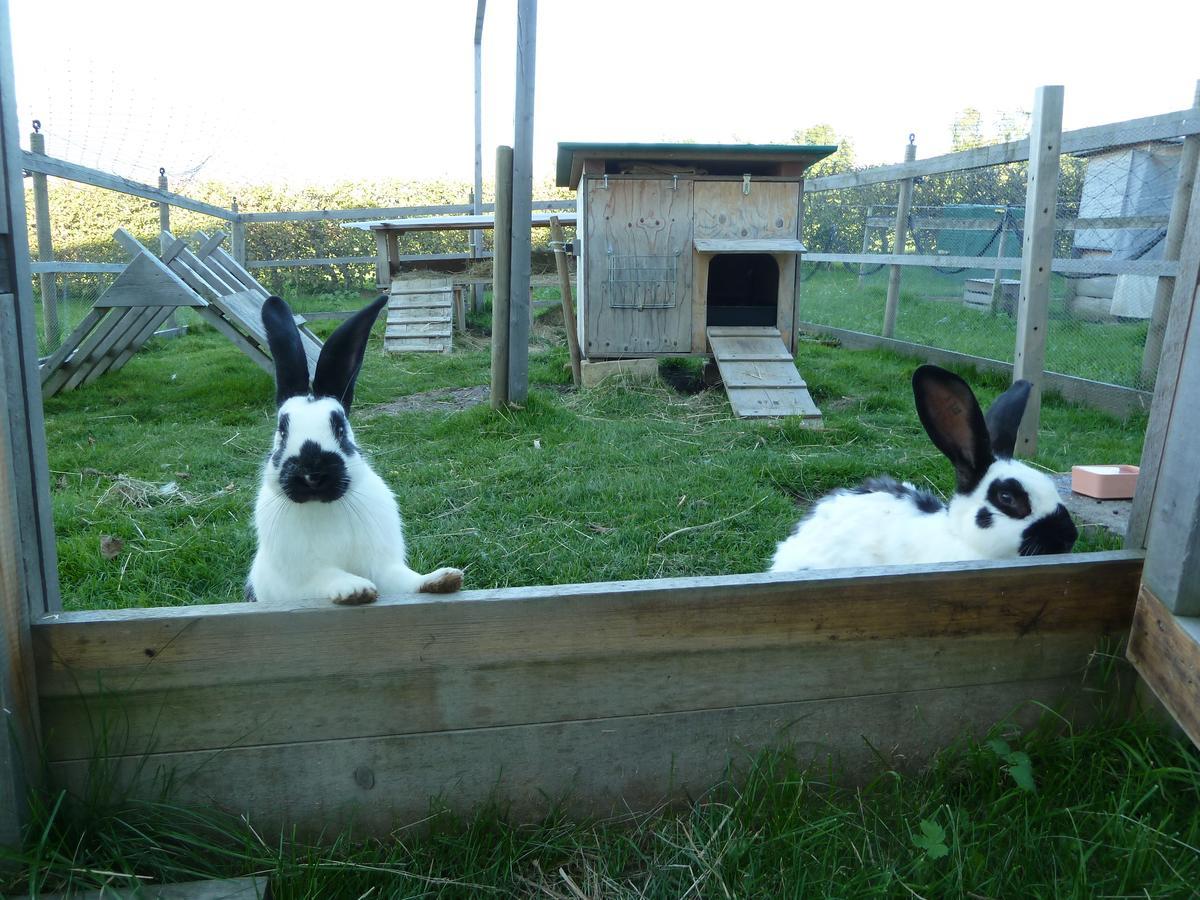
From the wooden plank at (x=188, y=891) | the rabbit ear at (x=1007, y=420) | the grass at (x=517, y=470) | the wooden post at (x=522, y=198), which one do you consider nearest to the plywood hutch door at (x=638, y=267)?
the grass at (x=517, y=470)

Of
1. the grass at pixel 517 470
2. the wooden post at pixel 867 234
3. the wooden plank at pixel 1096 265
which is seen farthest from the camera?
the wooden post at pixel 867 234

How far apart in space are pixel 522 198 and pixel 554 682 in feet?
13.1

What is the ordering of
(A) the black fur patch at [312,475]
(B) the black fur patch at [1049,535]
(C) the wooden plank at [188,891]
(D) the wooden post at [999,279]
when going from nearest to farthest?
(C) the wooden plank at [188,891], (A) the black fur patch at [312,475], (B) the black fur patch at [1049,535], (D) the wooden post at [999,279]

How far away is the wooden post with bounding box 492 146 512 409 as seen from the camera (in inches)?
202

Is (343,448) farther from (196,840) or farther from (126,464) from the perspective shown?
(126,464)

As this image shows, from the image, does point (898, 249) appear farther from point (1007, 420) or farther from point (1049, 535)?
point (1049, 535)

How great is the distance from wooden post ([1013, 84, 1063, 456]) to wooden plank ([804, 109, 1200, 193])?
1359 mm

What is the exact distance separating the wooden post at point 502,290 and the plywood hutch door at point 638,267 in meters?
1.42

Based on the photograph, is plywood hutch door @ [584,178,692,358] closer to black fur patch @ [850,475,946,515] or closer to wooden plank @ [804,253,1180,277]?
wooden plank @ [804,253,1180,277]

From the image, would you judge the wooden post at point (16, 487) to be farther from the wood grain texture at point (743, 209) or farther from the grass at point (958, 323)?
the grass at point (958, 323)

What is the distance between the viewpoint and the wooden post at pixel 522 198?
16.0 feet

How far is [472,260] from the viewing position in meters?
10.5

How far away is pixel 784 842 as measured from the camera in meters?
1.51

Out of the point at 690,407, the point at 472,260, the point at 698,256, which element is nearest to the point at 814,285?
the point at 472,260
